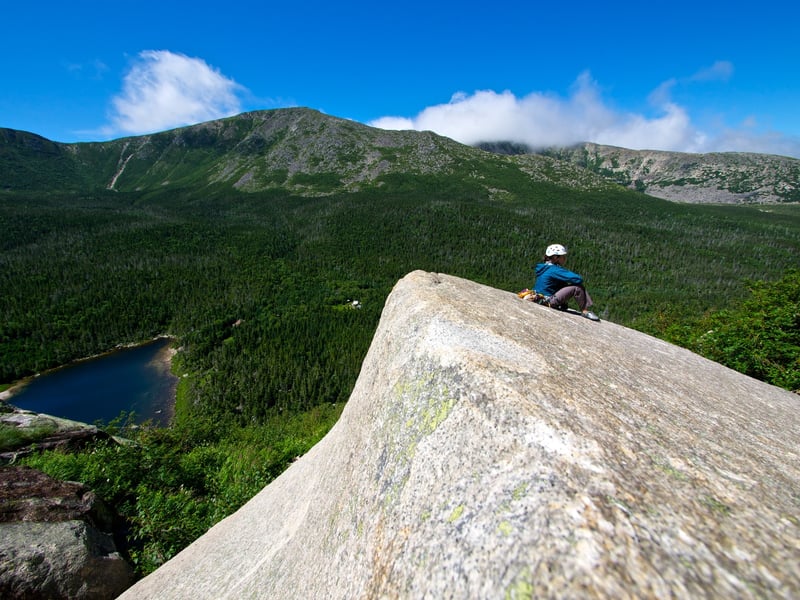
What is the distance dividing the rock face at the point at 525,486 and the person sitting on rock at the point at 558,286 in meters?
3.14

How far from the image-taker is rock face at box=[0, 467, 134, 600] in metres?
7.27

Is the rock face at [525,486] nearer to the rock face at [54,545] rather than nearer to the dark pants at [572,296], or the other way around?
the rock face at [54,545]

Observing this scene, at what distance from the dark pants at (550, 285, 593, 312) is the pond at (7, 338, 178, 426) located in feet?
315

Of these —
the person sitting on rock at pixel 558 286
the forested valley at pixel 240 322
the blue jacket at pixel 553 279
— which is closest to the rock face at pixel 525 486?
the person sitting on rock at pixel 558 286

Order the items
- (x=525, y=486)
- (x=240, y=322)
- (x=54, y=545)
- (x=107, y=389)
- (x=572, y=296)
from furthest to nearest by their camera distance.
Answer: (x=240, y=322) → (x=107, y=389) → (x=572, y=296) → (x=54, y=545) → (x=525, y=486)

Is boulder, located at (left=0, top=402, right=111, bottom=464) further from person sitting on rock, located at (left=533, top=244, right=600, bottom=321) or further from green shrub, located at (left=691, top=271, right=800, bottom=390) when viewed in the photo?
green shrub, located at (left=691, top=271, right=800, bottom=390)

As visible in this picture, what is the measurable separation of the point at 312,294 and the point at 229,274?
4546 centimetres

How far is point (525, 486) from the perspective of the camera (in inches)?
120

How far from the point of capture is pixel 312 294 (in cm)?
15338

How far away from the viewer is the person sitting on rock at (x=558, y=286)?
10.5 metres

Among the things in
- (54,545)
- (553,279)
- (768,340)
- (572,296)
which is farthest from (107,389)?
(768,340)

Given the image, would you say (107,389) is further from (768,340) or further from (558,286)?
(768,340)

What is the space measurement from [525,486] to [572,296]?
8714mm

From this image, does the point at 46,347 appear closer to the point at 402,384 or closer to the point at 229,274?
the point at 229,274
